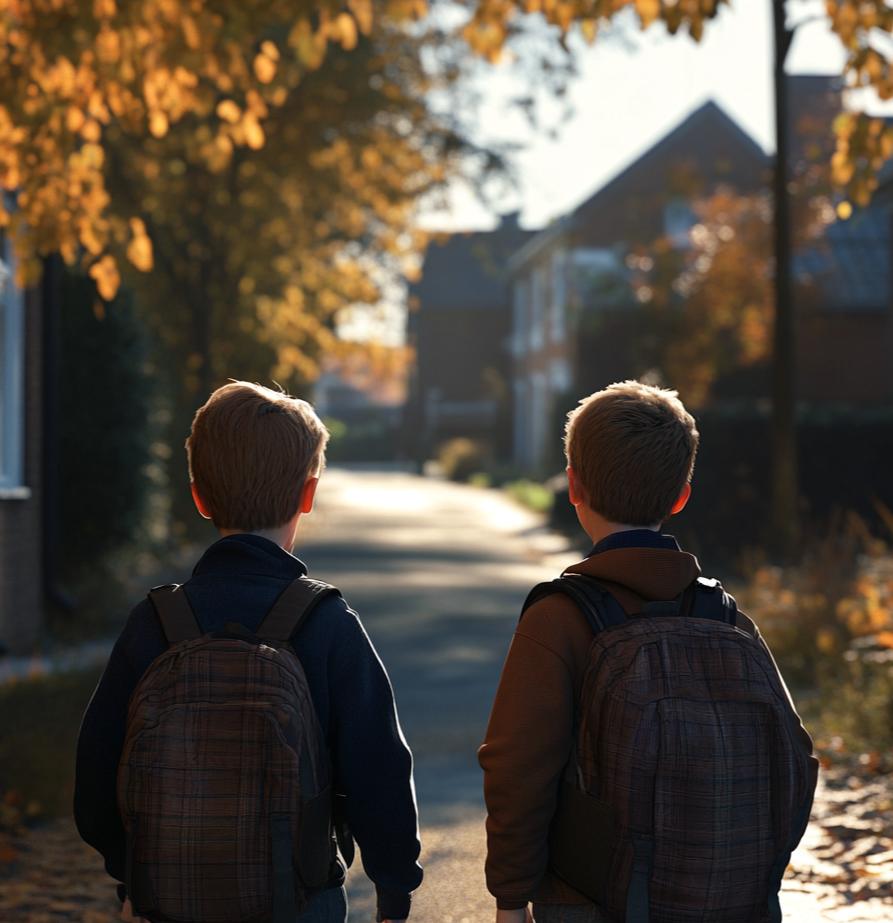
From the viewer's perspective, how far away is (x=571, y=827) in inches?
87.7

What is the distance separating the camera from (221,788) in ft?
6.86

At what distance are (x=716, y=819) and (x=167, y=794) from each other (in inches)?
36.7

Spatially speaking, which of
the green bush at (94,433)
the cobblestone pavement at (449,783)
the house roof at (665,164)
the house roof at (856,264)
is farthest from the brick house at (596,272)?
the green bush at (94,433)

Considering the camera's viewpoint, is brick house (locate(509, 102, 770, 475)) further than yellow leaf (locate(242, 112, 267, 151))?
Yes

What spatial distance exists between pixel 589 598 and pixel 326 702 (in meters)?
0.52

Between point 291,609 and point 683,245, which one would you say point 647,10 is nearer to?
point 291,609

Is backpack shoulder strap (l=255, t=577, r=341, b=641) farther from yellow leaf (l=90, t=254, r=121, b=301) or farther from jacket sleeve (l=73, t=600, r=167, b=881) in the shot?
yellow leaf (l=90, t=254, r=121, b=301)

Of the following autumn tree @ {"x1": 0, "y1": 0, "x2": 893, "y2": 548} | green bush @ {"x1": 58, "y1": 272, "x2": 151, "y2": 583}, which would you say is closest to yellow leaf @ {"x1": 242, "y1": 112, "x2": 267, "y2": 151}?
autumn tree @ {"x1": 0, "y1": 0, "x2": 893, "y2": 548}

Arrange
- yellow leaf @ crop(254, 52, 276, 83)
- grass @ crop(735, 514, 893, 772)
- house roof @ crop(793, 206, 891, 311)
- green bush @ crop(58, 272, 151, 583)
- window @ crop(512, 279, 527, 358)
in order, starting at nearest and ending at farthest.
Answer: yellow leaf @ crop(254, 52, 276, 83) → grass @ crop(735, 514, 893, 772) → green bush @ crop(58, 272, 151, 583) → house roof @ crop(793, 206, 891, 311) → window @ crop(512, 279, 527, 358)

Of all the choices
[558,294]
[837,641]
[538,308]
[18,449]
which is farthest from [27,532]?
[538,308]

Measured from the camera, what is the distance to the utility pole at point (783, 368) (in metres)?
11.6

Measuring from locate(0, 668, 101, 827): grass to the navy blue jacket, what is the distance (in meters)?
3.07

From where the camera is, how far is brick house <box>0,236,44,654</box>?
28.7 ft

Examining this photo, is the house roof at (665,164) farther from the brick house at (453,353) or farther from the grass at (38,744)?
the grass at (38,744)
